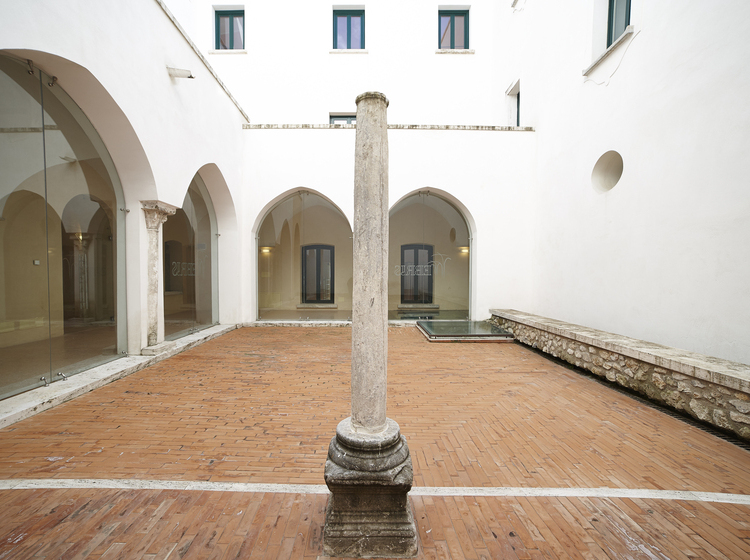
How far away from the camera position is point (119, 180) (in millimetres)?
5680

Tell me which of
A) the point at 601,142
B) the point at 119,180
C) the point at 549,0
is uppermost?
the point at 549,0

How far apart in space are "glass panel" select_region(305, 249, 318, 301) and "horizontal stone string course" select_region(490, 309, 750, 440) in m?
6.73

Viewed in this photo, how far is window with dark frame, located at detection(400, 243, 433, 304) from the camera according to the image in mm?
10188

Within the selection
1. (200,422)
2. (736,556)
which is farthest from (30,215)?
(736,556)

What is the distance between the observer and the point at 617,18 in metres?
6.56

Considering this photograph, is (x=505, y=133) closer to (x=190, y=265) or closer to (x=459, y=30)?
(x=459, y=30)

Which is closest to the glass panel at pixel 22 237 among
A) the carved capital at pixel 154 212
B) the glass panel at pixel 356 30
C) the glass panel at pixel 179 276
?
the carved capital at pixel 154 212

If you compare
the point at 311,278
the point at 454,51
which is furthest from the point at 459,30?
the point at 311,278

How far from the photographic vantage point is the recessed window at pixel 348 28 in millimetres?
12586

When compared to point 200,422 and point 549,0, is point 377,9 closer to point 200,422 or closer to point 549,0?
point 549,0

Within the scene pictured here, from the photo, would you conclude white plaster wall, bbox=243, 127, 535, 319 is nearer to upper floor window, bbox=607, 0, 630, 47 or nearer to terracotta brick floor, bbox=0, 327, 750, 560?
upper floor window, bbox=607, 0, 630, 47

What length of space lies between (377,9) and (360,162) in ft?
44.0

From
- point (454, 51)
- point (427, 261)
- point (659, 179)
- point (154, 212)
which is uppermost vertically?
point (454, 51)

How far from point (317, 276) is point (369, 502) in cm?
889
